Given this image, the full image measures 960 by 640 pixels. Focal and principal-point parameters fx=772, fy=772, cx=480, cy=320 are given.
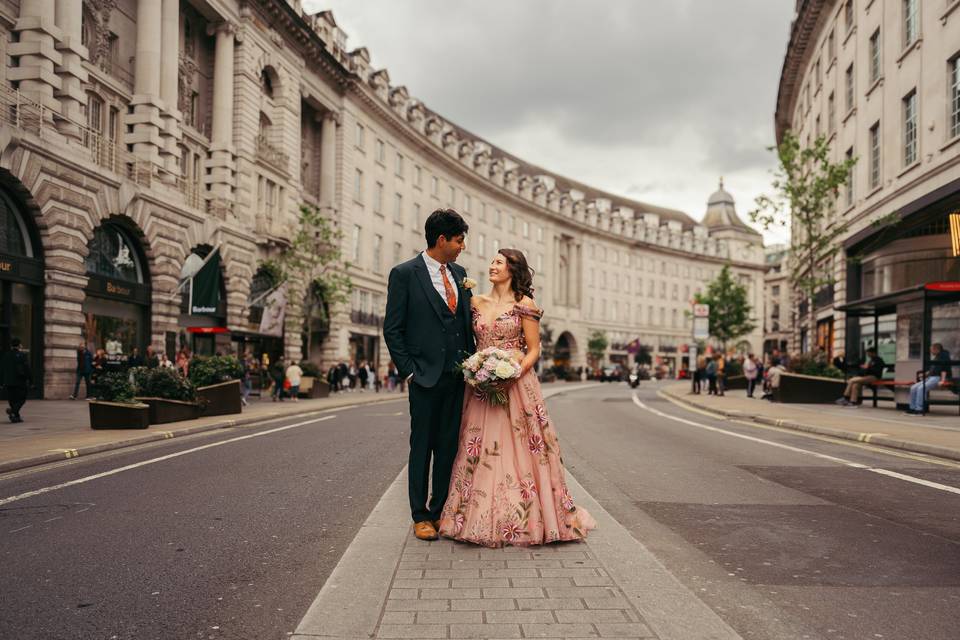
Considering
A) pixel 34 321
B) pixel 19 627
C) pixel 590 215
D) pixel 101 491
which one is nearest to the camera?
pixel 19 627

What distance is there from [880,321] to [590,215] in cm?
6856

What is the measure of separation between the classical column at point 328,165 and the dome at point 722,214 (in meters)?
83.8

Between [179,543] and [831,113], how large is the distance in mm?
34250

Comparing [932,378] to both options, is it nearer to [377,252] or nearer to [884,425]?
[884,425]

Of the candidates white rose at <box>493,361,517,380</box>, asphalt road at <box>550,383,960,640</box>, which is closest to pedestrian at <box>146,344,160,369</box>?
asphalt road at <box>550,383,960,640</box>

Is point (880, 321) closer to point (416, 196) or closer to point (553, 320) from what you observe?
point (416, 196)

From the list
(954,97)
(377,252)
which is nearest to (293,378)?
(954,97)

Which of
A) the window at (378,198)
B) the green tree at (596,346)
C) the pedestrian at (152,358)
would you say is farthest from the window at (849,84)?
the green tree at (596,346)

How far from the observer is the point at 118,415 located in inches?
532

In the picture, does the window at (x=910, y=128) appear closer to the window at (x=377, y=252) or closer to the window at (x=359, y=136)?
the window at (x=359, y=136)

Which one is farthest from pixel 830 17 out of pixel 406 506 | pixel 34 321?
pixel 406 506

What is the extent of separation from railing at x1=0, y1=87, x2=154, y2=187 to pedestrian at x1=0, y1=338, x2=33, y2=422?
7226 mm

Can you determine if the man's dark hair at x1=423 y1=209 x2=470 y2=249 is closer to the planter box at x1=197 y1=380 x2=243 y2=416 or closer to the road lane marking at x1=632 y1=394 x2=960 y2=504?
the road lane marking at x1=632 y1=394 x2=960 y2=504

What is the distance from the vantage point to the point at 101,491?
23.2 feet
